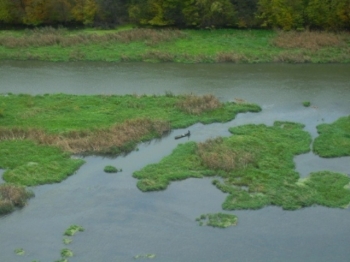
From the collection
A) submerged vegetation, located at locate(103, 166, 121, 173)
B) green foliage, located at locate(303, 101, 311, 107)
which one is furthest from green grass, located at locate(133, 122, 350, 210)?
green foliage, located at locate(303, 101, 311, 107)

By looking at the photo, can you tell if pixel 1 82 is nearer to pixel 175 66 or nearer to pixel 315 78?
pixel 175 66

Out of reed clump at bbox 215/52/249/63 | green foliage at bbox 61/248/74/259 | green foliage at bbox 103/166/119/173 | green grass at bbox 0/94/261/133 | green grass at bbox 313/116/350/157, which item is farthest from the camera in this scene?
reed clump at bbox 215/52/249/63

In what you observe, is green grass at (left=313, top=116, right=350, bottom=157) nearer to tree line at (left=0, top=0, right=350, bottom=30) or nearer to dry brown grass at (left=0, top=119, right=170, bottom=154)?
dry brown grass at (left=0, top=119, right=170, bottom=154)

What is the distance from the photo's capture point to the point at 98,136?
24.6 m

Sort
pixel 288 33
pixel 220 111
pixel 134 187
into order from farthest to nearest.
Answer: pixel 288 33 < pixel 220 111 < pixel 134 187

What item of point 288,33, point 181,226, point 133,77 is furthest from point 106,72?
point 181,226

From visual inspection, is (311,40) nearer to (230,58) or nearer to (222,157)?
(230,58)

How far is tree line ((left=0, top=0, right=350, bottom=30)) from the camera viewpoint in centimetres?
4097

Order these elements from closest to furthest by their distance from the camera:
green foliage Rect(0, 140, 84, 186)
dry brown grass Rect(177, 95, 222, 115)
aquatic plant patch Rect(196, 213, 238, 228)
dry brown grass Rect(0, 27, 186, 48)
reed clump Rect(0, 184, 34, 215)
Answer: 1. aquatic plant patch Rect(196, 213, 238, 228)
2. reed clump Rect(0, 184, 34, 215)
3. green foliage Rect(0, 140, 84, 186)
4. dry brown grass Rect(177, 95, 222, 115)
5. dry brown grass Rect(0, 27, 186, 48)

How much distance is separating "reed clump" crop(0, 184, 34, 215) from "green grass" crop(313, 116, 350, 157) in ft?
37.3

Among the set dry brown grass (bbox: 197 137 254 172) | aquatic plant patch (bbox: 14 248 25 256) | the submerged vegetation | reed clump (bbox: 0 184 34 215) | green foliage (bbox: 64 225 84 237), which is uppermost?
dry brown grass (bbox: 197 137 254 172)

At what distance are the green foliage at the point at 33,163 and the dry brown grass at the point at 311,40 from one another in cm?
2067

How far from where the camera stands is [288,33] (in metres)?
40.4

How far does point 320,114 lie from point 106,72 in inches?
537
